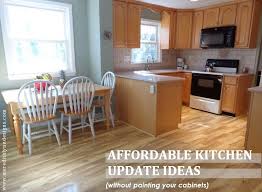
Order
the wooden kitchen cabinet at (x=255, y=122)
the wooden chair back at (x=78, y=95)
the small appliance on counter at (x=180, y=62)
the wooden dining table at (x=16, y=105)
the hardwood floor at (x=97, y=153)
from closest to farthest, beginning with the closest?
the hardwood floor at (x=97, y=153), the wooden kitchen cabinet at (x=255, y=122), the wooden dining table at (x=16, y=105), the wooden chair back at (x=78, y=95), the small appliance on counter at (x=180, y=62)

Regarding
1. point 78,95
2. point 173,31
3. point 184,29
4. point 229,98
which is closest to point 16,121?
point 78,95

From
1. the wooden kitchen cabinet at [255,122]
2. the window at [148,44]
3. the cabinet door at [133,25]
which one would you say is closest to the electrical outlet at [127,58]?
the window at [148,44]

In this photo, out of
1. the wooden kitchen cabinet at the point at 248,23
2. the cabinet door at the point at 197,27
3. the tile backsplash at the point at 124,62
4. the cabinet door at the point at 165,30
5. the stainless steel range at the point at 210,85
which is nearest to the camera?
the wooden kitchen cabinet at the point at 248,23

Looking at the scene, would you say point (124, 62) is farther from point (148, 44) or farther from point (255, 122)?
point (255, 122)

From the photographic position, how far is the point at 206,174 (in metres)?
2.11

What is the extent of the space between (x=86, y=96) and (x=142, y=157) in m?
1.17

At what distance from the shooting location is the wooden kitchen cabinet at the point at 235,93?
386 centimetres

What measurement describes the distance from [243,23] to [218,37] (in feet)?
1.68

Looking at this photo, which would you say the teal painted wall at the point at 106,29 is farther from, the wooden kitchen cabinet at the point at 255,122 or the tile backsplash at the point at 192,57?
the wooden kitchen cabinet at the point at 255,122

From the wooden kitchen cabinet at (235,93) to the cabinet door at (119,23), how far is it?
7.57 ft

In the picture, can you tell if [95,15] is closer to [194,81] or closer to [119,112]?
[119,112]

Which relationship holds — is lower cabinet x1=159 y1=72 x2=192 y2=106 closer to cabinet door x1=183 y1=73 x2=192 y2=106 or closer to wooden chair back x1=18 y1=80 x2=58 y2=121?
cabinet door x1=183 y1=73 x2=192 y2=106

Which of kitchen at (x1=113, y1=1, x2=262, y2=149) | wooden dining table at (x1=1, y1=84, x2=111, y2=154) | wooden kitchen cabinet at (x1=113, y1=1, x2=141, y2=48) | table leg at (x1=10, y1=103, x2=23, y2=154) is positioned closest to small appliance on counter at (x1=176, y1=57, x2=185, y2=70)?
kitchen at (x1=113, y1=1, x2=262, y2=149)

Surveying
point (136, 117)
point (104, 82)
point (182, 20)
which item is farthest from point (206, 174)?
point (182, 20)
